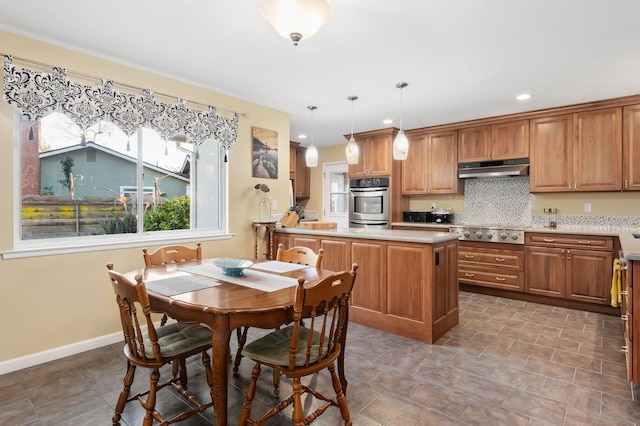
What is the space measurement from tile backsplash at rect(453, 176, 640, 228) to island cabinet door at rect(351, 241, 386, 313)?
257 centimetres

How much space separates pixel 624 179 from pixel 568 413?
3.18 metres

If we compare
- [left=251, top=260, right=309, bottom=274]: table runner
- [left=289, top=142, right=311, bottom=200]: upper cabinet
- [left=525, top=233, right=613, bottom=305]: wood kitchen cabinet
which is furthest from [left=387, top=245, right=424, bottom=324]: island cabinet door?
[left=289, top=142, right=311, bottom=200]: upper cabinet

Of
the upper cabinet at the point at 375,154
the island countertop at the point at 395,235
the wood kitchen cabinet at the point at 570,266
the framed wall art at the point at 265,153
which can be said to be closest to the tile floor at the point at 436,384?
the wood kitchen cabinet at the point at 570,266

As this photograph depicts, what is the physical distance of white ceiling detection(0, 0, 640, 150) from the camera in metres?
2.18

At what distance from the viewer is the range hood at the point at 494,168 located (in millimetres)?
4426

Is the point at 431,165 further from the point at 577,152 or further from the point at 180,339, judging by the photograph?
the point at 180,339

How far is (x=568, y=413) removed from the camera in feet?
6.30

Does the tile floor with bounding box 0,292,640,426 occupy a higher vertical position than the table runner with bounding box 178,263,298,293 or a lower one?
lower

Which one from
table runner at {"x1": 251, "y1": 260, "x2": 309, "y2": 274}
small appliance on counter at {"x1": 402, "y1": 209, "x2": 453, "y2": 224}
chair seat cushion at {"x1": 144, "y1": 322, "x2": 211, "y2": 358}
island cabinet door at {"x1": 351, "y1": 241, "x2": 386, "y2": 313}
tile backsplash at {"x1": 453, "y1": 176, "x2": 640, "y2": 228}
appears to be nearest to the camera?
chair seat cushion at {"x1": 144, "y1": 322, "x2": 211, "y2": 358}

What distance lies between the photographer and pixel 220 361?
5.02 feet

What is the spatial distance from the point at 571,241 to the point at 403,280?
2.27 metres

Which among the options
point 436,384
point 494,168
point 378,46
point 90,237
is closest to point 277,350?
point 436,384

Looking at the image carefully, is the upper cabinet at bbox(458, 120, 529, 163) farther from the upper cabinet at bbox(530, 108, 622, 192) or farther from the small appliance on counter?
the small appliance on counter

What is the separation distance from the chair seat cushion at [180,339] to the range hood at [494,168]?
4195mm
